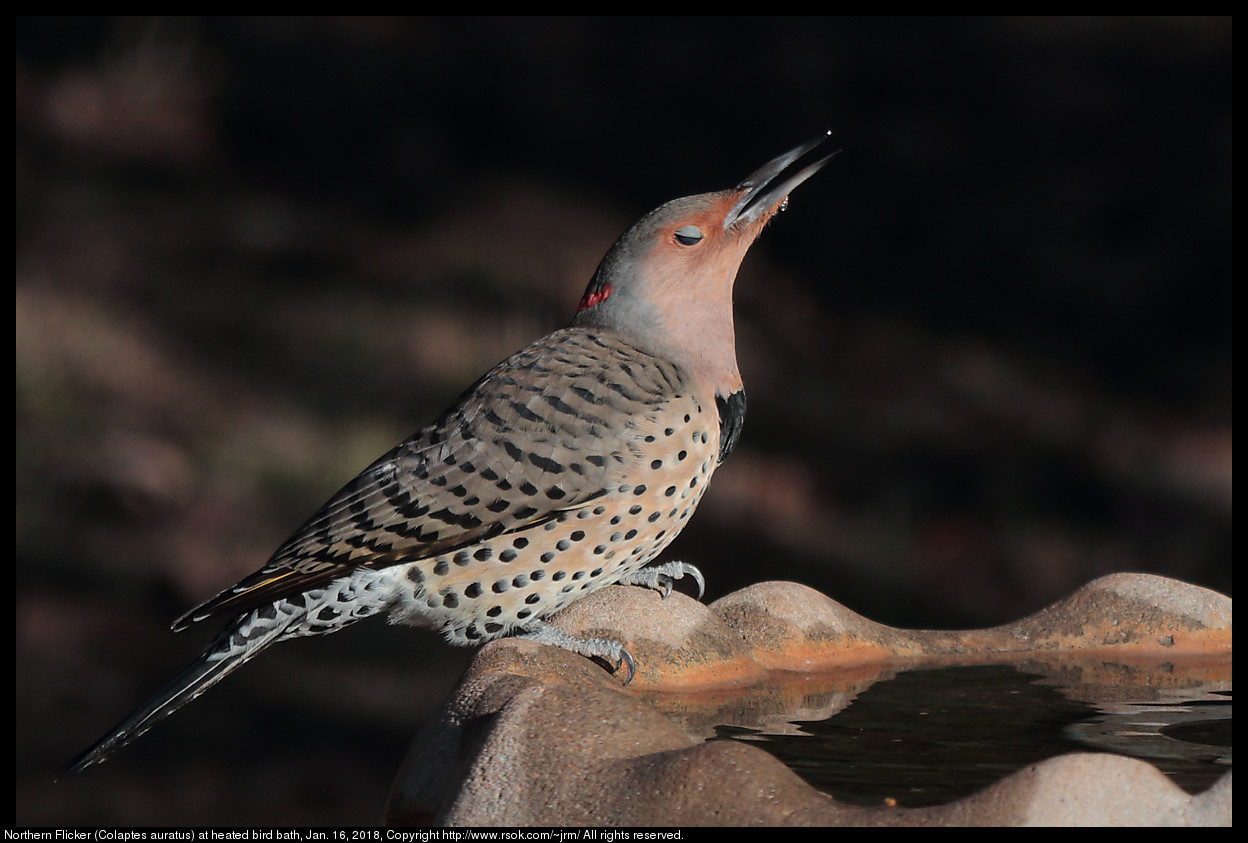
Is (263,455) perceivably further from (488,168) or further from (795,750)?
(795,750)

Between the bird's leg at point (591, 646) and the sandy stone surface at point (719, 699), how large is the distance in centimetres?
4

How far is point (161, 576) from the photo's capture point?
721 cm

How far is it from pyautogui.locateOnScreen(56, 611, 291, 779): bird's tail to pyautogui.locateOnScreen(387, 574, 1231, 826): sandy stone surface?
68 centimetres

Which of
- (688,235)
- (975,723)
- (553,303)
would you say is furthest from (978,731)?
(553,303)

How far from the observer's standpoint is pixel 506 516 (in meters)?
3.33

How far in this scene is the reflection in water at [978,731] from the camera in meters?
2.68

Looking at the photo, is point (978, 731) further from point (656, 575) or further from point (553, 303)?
point (553, 303)

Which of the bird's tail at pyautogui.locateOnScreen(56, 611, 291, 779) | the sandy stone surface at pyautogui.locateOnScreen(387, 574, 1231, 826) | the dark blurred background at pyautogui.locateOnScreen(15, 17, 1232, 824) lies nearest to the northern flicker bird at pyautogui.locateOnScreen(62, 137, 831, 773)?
the bird's tail at pyautogui.locateOnScreen(56, 611, 291, 779)

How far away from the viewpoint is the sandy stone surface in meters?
2.10

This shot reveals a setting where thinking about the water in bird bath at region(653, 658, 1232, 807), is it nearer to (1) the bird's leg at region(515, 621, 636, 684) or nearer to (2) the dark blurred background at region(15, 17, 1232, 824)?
(1) the bird's leg at region(515, 621, 636, 684)

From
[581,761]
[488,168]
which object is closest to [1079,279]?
[488,168]

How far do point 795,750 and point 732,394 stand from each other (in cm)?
111

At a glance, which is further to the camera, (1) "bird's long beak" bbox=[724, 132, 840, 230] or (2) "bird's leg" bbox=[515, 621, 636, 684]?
(1) "bird's long beak" bbox=[724, 132, 840, 230]
